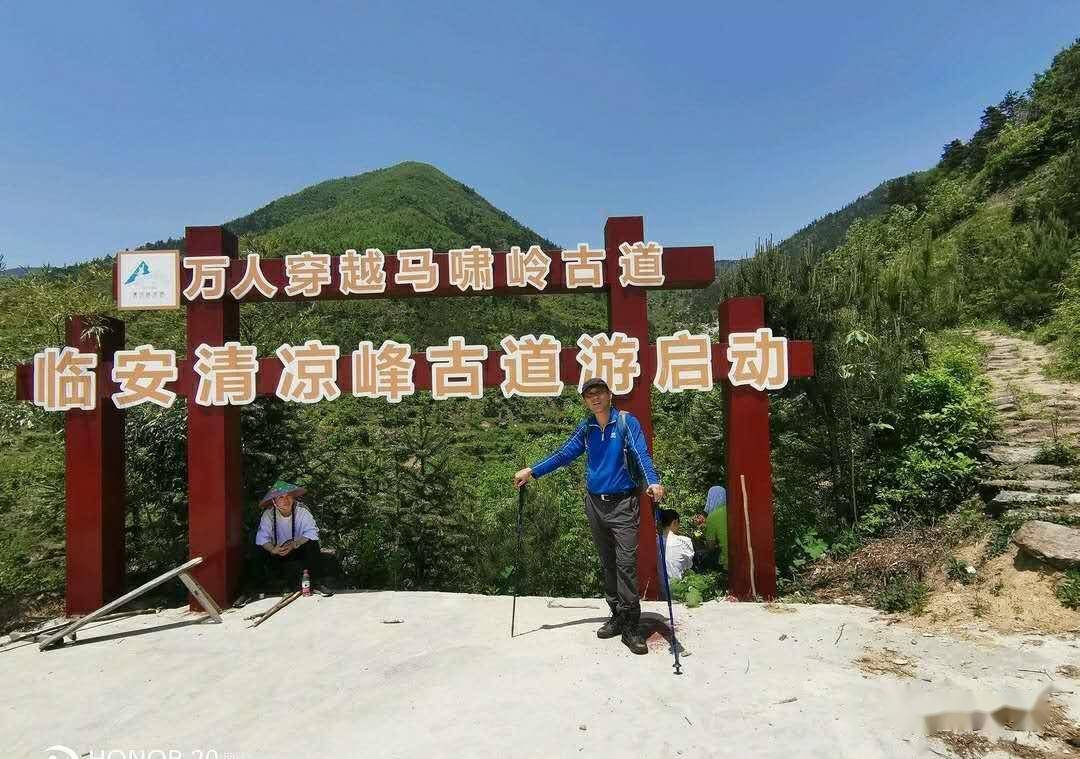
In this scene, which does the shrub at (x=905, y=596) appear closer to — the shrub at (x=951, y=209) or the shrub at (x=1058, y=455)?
the shrub at (x=1058, y=455)

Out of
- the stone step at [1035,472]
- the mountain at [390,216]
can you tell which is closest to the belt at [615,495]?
the stone step at [1035,472]

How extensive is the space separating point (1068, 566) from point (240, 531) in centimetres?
759

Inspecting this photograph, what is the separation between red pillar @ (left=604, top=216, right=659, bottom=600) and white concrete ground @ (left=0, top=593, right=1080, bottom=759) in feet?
2.81

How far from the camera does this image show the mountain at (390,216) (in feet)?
243

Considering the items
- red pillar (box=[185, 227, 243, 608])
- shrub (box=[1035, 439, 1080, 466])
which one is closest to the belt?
red pillar (box=[185, 227, 243, 608])

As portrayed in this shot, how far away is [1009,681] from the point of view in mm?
3516

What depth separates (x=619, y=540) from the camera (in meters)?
4.34

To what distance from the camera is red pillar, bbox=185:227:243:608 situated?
6070 millimetres

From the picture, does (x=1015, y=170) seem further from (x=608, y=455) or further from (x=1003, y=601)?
(x=608, y=455)

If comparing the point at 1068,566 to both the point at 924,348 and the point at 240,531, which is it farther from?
the point at 240,531

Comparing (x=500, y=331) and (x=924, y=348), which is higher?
(x=500, y=331)

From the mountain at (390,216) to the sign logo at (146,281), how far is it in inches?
2225

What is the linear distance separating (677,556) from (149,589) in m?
4.98

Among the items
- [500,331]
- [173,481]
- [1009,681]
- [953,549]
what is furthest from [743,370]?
[500,331]
